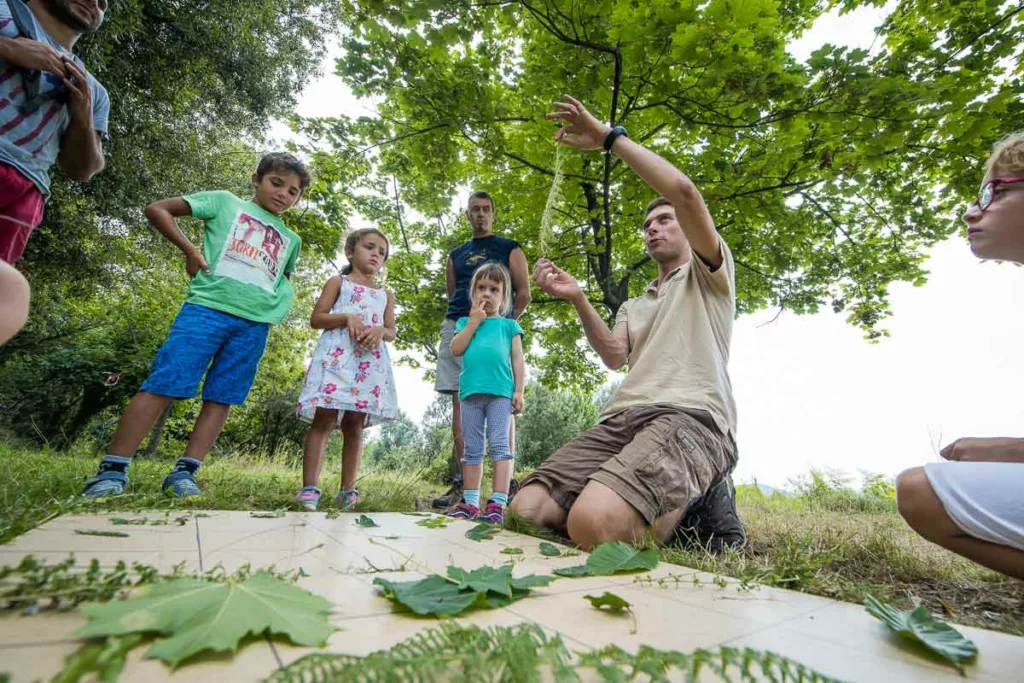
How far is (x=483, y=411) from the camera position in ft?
11.0

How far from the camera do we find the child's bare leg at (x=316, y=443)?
2880 mm

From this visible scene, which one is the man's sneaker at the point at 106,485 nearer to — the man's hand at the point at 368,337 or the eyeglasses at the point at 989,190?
the man's hand at the point at 368,337

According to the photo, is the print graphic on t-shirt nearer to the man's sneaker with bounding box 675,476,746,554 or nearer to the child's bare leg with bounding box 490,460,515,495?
the child's bare leg with bounding box 490,460,515,495

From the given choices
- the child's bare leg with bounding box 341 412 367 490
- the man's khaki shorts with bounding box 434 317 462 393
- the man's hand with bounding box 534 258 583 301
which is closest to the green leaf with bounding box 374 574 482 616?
the man's hand with bounding box 534 258 583 301

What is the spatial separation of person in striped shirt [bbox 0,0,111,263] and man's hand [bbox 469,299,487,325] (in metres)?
2.15

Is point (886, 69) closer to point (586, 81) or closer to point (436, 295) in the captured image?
point (586, 81)

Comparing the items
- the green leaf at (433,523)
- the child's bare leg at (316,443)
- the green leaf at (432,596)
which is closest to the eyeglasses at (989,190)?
the green leaf at (432,596)

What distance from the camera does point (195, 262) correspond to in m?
2.74

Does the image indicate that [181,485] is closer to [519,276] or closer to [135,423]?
[135,423]

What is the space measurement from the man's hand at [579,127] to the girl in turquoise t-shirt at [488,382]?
1.33 m

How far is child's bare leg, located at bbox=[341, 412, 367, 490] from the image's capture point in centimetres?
316

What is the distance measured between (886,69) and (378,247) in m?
3.85

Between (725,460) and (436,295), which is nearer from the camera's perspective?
(725,460)

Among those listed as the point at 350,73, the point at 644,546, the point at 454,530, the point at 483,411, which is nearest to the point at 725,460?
the point at 644,546
